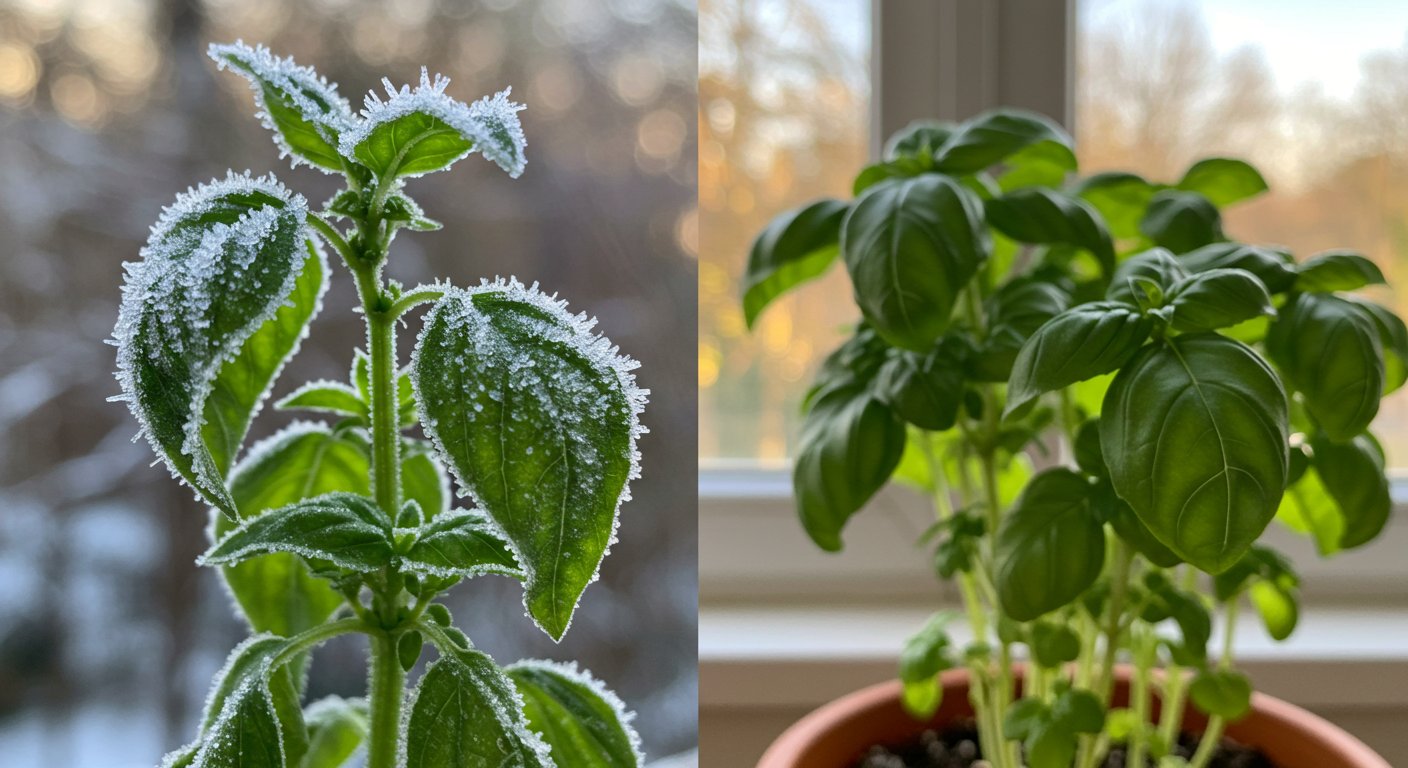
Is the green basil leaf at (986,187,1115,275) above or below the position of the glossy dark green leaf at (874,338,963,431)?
above

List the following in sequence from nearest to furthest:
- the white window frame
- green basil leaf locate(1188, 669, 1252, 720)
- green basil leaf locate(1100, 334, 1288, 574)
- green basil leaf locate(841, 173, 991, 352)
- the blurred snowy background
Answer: green basil leaf locate(1100, 334, 1288, 574), green basil leaf locate(841, 173, 991, 352), green basil leaf locate(1188, 669, 1252, 720), the blurred snowy background, the white window frame

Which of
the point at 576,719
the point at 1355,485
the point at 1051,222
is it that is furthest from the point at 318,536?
the point at 1355,485

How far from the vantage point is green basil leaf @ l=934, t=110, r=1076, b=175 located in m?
0.66

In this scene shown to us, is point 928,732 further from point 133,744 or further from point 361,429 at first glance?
point 133,744

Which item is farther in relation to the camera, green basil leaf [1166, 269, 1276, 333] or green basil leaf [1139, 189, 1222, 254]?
green basil leaf [1139, 189, 1222, 254]

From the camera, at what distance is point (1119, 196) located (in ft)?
2.44

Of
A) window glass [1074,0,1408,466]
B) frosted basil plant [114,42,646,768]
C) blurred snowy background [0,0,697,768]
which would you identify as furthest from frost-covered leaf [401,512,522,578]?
window glass [1074,0,1408,466]

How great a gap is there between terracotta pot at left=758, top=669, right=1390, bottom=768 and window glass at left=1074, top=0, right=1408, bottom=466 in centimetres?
60

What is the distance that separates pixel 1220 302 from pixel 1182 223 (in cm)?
18

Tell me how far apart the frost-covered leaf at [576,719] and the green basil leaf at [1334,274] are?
432 millimetres

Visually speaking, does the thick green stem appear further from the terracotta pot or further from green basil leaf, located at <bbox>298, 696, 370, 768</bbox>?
the terracotta pot

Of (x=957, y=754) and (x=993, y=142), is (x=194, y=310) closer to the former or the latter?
(x=993, y=142)

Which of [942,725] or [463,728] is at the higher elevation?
[463,728]

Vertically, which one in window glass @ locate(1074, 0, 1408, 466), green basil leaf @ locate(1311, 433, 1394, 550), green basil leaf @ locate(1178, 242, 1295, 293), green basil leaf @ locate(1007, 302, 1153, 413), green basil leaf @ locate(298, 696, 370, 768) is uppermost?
window glass @ locate(1074, 0, 1408, 466)
